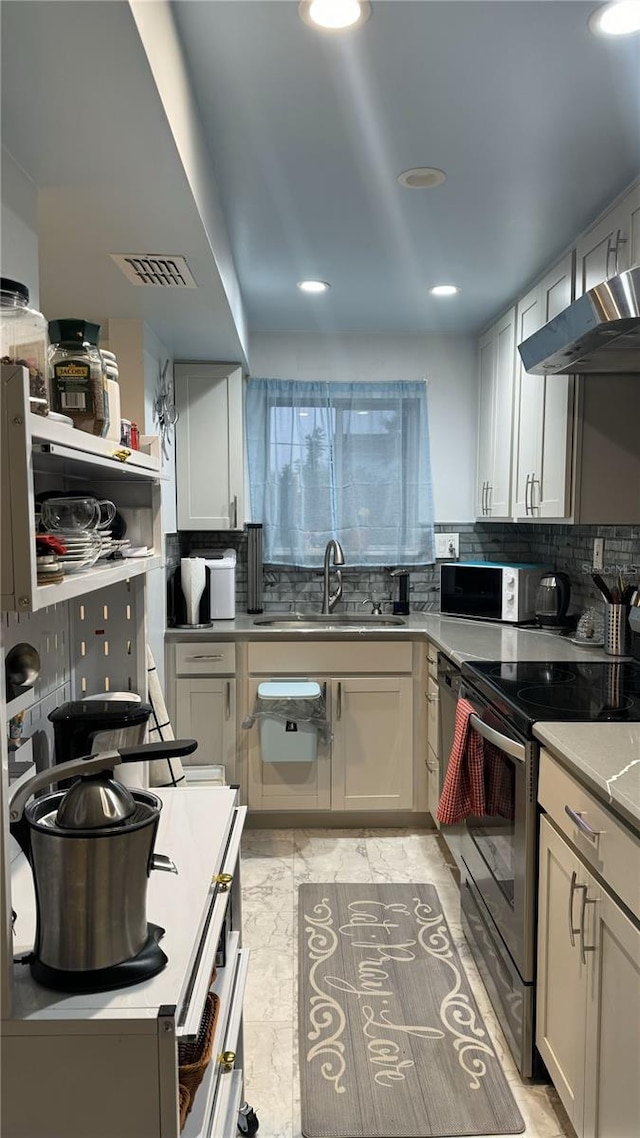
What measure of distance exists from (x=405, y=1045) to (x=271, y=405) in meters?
2.91

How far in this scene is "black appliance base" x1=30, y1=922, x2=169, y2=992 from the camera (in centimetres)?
88

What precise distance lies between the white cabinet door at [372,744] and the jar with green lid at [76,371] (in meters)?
2.31

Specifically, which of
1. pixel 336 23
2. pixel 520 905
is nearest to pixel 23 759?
pixel 520 905

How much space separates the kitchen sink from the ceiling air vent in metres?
1.81

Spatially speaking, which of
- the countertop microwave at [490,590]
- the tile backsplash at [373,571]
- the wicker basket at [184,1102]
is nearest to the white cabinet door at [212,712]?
the tile backsplash at [373,571]

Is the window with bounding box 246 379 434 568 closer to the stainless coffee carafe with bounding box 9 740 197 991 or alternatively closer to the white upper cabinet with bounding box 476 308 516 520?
the white upper cabinet with bounding box 476 308 516 520

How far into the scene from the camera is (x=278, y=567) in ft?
12.9

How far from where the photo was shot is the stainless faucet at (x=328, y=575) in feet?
12.3

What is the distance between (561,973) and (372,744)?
5.77 feet

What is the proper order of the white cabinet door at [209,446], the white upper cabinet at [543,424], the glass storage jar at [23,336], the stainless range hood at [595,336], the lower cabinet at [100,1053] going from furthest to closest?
1. the white cabinet door at [209,446]
2. the white upper cabinet at [543,424]
3. the stainless range hood at [595,336]
4. the glass storage jar at [23,336]
5. the lower cabinet at [100,1053]

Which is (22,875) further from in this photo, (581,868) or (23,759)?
(581,868)

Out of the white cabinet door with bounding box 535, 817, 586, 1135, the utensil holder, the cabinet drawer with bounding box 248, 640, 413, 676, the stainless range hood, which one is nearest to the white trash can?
the cabinet drawer with bounding box 248, 640, 413, 676

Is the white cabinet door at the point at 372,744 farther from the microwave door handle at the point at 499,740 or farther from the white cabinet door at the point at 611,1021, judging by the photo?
the white cabinet door at the point at 611,1021

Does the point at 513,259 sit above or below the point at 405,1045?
above
